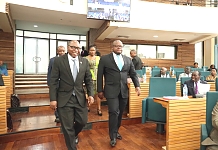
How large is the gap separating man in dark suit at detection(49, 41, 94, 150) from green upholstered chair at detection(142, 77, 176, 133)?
122 cm

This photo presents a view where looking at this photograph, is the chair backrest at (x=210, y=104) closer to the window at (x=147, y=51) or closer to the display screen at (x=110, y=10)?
the display screen at (x=110, y=10)

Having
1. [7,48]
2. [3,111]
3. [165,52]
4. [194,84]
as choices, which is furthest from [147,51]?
[3,111]

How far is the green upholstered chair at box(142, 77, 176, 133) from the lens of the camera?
9.02 ft

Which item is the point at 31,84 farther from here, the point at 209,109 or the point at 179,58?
the point at 179,58

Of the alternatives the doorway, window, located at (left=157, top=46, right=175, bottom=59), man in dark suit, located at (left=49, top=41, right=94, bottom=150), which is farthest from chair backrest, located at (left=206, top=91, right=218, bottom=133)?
the doorway

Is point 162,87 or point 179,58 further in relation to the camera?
point 179,58

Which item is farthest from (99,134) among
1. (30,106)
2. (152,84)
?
(30,106)

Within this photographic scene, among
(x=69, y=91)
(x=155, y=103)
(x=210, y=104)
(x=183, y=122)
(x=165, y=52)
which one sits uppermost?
(x=165, y=52)

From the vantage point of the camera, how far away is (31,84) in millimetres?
6980

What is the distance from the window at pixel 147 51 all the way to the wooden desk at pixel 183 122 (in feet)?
24.3

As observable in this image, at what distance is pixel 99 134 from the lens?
9.85 ft

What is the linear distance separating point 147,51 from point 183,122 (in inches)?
305

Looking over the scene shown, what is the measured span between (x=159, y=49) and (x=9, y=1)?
7.40 m

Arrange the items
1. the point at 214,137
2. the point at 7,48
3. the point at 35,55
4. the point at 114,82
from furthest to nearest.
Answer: the point at 35,55, the point at 7,48, the point at 114,82, the point at 214,137
